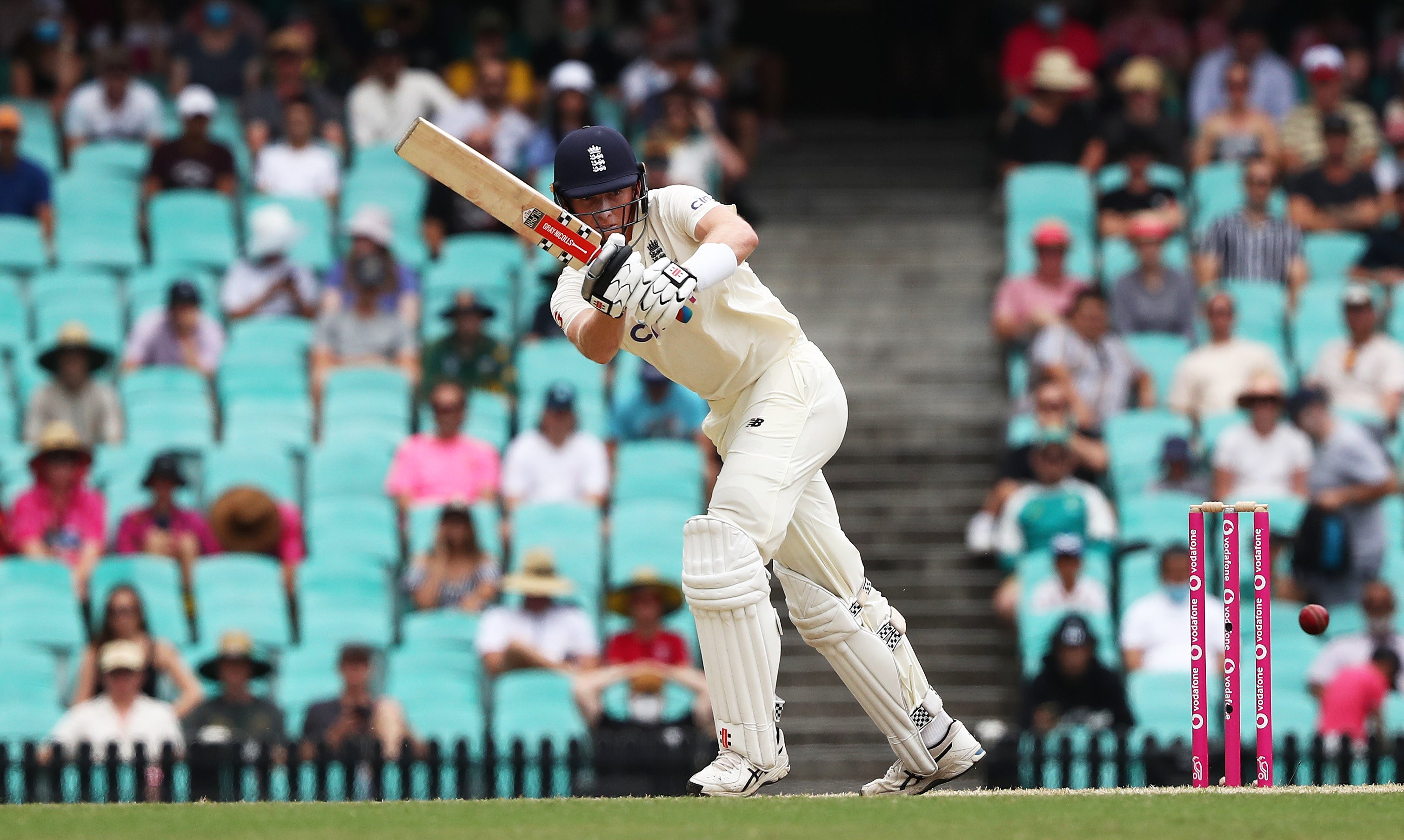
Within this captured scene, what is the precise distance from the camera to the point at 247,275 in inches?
478

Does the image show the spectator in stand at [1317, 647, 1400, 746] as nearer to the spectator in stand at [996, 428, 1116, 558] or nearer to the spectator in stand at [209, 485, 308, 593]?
the spectator in stand at [996, 428, 1116, 558]

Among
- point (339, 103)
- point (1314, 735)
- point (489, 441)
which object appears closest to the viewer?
point (1314, 735)

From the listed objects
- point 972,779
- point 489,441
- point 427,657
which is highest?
point 489,441

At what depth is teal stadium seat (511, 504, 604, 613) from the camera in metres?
10.3

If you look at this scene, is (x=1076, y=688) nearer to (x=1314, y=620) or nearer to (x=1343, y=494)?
(x=1343, y=494)

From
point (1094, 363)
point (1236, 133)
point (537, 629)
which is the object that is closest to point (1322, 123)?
point (1236, 133)

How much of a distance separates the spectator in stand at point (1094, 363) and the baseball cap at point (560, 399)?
101 inches

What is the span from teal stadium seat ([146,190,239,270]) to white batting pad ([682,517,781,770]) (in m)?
7.30

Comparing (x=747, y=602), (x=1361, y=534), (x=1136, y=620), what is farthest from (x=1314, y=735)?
(x=747, y=602)

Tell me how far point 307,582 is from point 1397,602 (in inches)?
212

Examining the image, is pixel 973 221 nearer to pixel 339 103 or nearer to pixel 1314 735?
pixel 339 103

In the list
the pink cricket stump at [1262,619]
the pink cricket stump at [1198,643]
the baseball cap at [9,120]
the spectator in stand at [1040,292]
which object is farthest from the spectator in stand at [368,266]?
the pink cricket stump at [1262,619]

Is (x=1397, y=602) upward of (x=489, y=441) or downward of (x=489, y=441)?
downward

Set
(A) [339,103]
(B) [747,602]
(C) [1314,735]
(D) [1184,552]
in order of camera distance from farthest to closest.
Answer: (A) [339,103]
(D) [1184,552]
(C) [1314,735]
(B) [747,602]
